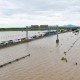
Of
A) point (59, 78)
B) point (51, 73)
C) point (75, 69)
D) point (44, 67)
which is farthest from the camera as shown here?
point (44, 67)

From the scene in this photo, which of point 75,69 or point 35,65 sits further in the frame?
point 35,65

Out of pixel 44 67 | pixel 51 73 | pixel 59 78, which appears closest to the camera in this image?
pixel 59 78

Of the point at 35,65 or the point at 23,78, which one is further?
the point at 35,65

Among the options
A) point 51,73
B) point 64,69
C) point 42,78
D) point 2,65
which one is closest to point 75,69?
point 64,69

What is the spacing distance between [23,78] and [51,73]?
3089 millimetres

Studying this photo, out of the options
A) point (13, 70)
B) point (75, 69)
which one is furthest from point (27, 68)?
point (75, 69)

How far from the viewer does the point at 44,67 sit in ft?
79.7

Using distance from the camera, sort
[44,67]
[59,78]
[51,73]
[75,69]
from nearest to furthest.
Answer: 1. [59,78]
2. [51,73]
3. [75,69]
4. [44,67]

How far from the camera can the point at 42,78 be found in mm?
19531

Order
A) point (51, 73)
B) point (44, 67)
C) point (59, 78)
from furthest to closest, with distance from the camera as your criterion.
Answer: point (44, 67)
point (51, 73)
point (59, 78)

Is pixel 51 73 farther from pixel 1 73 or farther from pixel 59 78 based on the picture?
pixel 1 73

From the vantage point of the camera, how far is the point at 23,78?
1972cm

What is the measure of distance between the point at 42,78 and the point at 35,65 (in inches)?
235

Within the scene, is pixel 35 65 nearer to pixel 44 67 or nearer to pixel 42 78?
pixel 44 67
